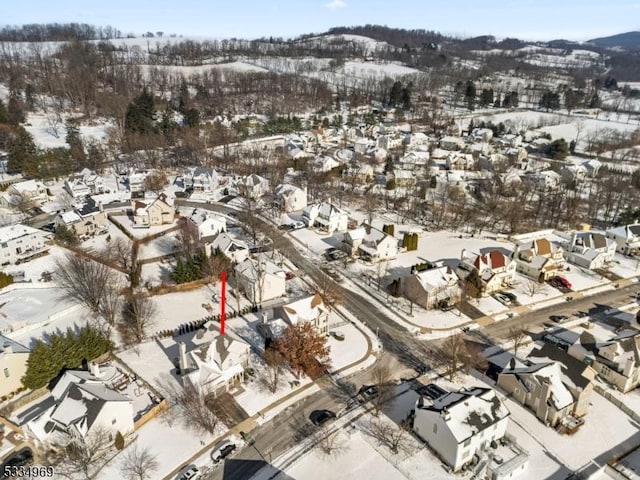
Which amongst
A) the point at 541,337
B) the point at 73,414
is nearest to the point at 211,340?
the point at 73,414

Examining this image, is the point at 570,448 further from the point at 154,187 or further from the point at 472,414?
the point at 154,187

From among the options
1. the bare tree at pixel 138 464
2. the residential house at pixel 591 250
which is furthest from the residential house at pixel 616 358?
the bare tree at pixel 138 464

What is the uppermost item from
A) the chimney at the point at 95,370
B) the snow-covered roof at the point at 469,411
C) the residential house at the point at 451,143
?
the residential house at the point at 451,143

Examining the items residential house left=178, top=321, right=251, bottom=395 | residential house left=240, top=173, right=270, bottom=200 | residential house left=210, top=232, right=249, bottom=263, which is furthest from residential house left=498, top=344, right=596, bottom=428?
residential house left=240, top=173, right=270, bottom=200

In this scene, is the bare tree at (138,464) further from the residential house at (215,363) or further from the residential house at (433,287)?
the residential house at (433,287)

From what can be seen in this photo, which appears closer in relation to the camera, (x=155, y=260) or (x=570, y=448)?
(x=570, y=448)

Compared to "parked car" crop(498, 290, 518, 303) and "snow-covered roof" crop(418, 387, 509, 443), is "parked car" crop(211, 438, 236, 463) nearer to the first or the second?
"snow-covered roof" crop(418, 387, 509, 443)
